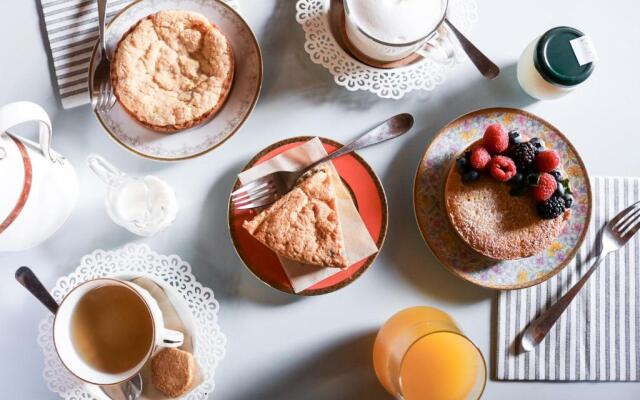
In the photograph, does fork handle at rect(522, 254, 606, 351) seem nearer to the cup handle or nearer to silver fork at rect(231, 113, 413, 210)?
silver fork at rect(231, 113, 413, 210)

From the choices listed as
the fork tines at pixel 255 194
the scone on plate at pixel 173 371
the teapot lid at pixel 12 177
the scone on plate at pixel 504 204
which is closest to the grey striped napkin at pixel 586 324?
the scone on plate at pixel 504 204

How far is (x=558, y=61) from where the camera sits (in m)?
1.34

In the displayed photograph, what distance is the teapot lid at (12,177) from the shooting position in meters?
1.12

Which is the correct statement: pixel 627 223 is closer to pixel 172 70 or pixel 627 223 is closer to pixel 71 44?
pixel 172 70

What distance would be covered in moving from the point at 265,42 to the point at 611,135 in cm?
98

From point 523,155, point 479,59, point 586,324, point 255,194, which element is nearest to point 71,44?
point 255,194

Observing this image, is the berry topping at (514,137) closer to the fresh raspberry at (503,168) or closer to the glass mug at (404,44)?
the fresh raspberry at (503,168)

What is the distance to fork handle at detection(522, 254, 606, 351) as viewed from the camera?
140cm

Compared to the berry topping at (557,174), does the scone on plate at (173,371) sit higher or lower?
lower

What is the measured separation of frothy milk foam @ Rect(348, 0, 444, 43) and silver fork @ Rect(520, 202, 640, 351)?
71cm

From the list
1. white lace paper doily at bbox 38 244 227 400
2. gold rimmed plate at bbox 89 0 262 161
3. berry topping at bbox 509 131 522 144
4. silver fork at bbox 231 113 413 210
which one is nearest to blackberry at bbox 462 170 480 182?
berry topping at bbox 509 131 522 144

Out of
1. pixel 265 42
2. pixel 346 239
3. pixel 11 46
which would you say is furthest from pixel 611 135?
pixel 11 46

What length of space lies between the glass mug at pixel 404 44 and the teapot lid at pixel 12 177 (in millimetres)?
801

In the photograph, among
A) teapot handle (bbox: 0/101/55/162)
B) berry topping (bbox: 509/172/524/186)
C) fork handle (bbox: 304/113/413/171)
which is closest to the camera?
teapot handle (bbox: 0/101/55/162)
